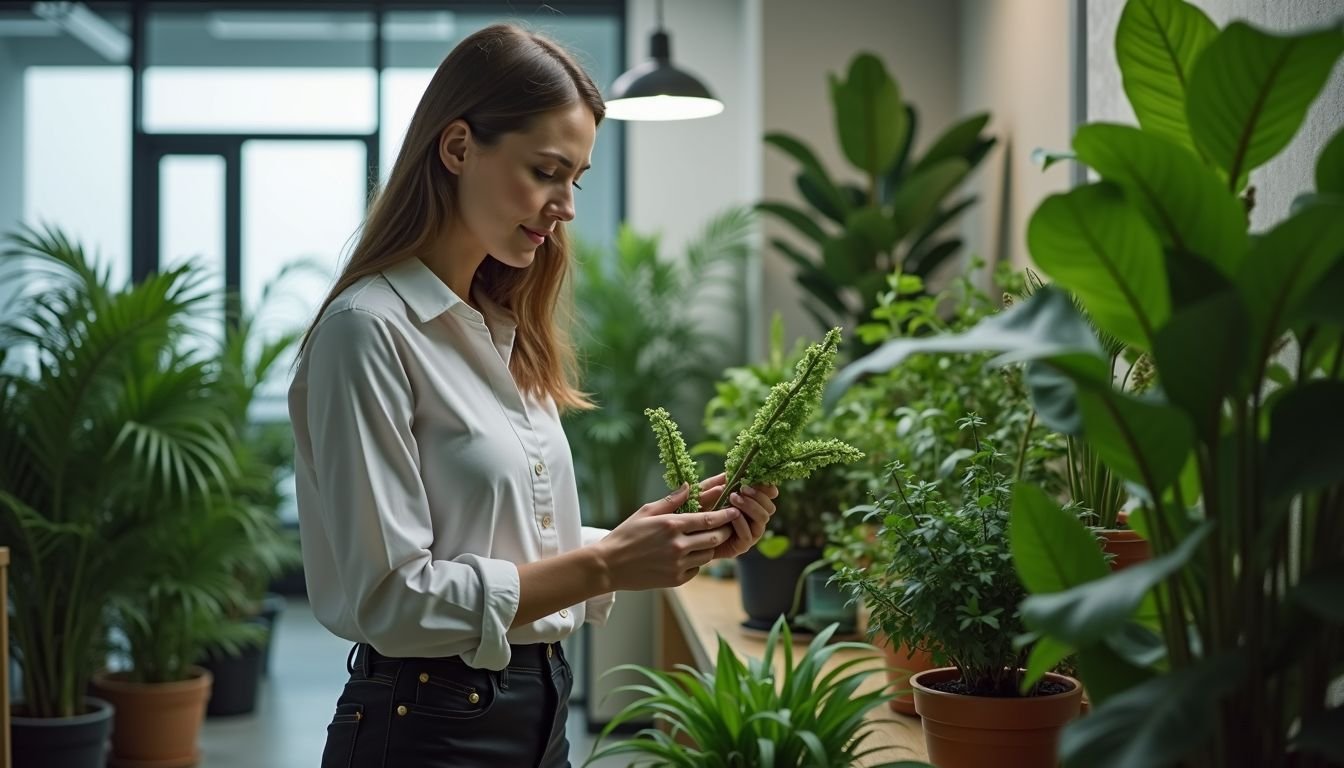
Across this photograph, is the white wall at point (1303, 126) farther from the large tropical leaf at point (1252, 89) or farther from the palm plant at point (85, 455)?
the palm plant at point (85, 455)

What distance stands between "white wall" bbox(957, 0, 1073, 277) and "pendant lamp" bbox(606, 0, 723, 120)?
891 mm

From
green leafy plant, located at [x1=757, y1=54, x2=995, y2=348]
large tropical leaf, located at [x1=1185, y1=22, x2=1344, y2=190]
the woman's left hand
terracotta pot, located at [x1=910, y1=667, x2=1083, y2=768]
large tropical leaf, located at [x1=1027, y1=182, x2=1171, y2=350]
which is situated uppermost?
green leafy plant, located at [x1=757, y1=54, x2=995, y2=348]

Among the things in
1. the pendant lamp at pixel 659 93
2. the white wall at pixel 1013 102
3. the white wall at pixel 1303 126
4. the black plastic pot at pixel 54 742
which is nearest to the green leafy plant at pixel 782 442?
the white wall at pixel 1303 126

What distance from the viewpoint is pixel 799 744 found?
53.2 inches

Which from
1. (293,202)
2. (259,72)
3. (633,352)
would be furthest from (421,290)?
(259,72)

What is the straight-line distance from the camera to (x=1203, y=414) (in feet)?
3.02

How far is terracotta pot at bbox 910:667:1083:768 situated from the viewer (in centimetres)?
140

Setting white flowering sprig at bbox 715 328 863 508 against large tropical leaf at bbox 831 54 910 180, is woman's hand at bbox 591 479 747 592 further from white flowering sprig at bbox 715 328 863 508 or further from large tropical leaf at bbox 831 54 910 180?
large tropical leaf at bbox 831 54 910 180

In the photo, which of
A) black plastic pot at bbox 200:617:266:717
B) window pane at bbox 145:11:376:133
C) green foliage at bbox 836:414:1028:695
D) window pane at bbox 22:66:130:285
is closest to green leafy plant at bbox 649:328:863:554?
green foliage at bbox 836:414:1028:695

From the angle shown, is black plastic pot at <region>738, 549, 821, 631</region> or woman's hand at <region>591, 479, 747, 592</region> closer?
woman's hand at <region>591, 479, 747, 592</region>

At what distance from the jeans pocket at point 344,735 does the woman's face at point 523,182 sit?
23.1 inches

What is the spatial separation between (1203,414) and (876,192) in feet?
11.1

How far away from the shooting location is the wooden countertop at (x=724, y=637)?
194 cm

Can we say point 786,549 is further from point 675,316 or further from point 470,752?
point 675,316
